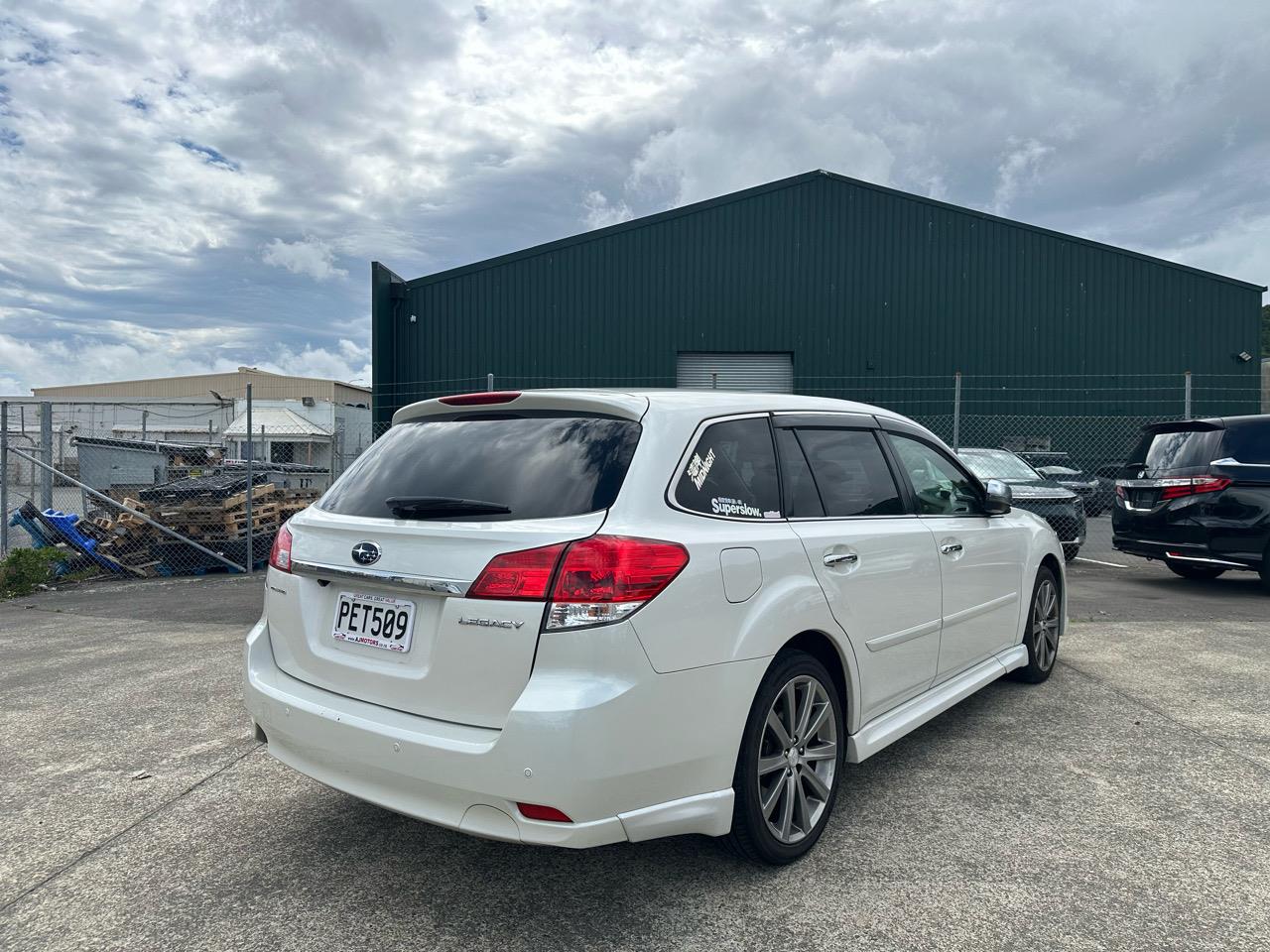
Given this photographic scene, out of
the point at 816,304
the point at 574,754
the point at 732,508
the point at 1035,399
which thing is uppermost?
the point at 816,304

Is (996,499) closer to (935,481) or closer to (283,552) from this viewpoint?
Answer: (935,481)

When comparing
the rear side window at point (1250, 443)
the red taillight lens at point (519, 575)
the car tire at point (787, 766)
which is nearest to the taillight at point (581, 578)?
the red taillight lens at point (519, 575)

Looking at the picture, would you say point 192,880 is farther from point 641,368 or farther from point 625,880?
point 641,368

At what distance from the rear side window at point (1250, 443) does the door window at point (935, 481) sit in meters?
5.63

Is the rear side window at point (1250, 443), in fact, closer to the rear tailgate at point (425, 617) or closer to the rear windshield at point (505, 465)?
the rear windshield at point (505, 465)

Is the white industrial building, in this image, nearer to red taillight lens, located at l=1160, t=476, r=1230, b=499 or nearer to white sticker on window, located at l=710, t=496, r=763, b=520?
red taillight lens, located at l=1160, t=476, r=1230, b=499

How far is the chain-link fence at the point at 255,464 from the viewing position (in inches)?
418

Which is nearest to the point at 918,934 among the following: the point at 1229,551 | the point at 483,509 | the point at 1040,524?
the point at 483,509

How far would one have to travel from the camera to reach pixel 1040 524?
17.4 ft

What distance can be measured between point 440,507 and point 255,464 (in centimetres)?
1220

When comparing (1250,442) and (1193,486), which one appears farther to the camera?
(1193,486)

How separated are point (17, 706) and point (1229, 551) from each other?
388 inches

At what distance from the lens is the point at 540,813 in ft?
7.94

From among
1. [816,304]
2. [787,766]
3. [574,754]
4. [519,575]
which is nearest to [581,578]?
[519,575]
